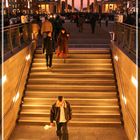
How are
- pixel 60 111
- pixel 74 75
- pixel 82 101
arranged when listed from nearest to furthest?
pixel 60 111 → pixel 82 101 → pixel 74 75

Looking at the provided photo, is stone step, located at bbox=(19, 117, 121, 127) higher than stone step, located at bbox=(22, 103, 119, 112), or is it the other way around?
stone step, located at bbox=(22, 103, 119, 112)

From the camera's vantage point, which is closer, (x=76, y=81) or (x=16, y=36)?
(x=16, y=36)

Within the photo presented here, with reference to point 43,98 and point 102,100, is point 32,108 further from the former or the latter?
point 102,100

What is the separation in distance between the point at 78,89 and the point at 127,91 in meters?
3.61

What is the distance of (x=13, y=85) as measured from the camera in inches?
590

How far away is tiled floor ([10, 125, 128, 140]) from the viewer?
14023 mm

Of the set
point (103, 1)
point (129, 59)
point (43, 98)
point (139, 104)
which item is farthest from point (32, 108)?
point (103, 1)

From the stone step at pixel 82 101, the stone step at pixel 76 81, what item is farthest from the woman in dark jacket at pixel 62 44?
the stone step at pixel 82 101

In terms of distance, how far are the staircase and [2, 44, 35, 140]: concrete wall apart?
0.61 metres

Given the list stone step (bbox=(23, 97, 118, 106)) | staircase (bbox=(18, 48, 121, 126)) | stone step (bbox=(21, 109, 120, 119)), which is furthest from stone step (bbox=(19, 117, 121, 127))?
stone step (bbox=(23, 97, 118, 106))

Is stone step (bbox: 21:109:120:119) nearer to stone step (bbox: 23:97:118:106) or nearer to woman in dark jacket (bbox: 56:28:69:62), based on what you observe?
stone step (bbox: 23:97:118:106)

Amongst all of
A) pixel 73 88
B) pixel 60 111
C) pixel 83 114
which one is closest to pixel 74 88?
pixel 73 88

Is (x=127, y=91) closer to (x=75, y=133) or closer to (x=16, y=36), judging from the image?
(x=75, y=133)

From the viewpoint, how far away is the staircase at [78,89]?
15852 millimetres
